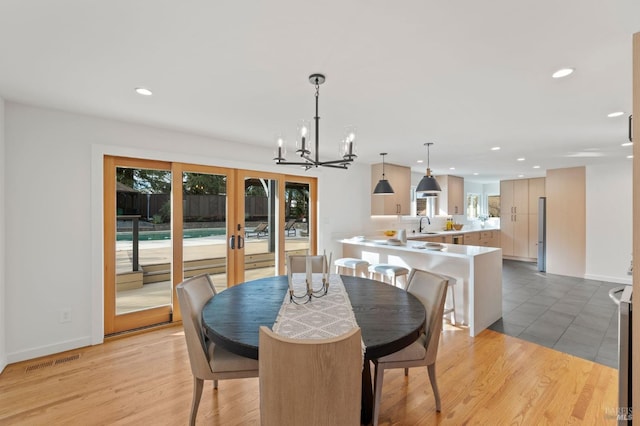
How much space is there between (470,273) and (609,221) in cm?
449

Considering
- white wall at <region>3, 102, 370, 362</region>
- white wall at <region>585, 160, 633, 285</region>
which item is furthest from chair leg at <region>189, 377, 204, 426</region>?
white wall at <region>585, 160, 633, 285</region>

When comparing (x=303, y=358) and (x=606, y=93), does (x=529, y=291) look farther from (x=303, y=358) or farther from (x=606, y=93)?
(x=303, y=358)

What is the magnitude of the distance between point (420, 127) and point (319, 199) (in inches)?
84.9

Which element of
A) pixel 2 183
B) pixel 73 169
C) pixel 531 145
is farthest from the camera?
pixel 531 145

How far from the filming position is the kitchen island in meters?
3.33

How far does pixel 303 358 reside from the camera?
113 cm

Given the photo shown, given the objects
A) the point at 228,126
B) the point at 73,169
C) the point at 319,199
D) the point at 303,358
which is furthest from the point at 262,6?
the point at 319,199

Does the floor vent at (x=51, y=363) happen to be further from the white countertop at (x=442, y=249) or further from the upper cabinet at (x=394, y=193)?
the upper cabinet at (x=394, y=193)

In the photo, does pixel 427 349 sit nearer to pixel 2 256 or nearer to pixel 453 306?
pixel 453 306

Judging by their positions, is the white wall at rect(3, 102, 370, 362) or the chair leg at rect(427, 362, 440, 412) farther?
the white wall at rect(3, 102, 370, 362)

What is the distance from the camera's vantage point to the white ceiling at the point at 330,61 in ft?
4.77

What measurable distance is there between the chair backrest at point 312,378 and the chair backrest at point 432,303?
96cm

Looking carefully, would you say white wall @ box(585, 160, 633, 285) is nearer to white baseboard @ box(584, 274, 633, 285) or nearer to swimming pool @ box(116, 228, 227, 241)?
white baseboard @ box(584, 274, 633, 285)

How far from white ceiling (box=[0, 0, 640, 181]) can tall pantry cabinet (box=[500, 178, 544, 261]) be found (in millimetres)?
4897
